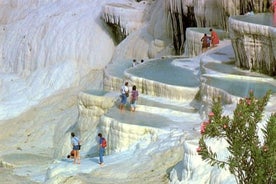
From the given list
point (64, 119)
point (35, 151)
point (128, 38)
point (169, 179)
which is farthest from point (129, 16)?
point (169, 179)

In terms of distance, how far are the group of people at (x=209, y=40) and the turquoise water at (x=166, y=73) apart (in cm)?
117

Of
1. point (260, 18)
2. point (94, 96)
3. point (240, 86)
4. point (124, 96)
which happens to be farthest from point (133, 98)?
point (260, 18)

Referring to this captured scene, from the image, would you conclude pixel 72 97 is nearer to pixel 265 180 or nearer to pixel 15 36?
pixel 15 36

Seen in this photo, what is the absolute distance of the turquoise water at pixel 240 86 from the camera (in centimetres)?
1712

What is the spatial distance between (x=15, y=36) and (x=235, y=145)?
26.3 meters

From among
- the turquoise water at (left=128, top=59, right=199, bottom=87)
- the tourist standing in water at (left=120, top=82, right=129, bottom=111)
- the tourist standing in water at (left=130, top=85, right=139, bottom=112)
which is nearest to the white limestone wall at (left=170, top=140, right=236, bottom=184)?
the tourist standing in water at (left=130, top=85, right=139, bottom=112)

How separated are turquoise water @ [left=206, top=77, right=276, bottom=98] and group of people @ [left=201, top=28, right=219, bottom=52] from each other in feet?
12.7

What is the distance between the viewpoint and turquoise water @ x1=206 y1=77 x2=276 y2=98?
17125mm

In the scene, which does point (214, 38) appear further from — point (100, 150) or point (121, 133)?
point (100, 150)

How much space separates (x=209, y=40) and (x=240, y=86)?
16.0 feet

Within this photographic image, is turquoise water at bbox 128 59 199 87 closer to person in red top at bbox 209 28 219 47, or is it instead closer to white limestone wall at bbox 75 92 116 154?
white limestone wall at bbox 75 92 116 154

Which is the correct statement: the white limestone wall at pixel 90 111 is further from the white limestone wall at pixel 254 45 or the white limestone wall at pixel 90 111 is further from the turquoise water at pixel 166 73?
the white limestone wall at pixel 254 45

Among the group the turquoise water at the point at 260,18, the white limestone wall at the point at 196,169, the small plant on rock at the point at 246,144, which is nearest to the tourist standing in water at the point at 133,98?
the turquoise water at the point at 260,18

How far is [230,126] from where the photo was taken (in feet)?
28.2
